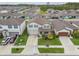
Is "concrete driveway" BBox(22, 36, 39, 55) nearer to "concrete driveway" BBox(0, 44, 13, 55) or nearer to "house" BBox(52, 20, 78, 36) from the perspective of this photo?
"concrete driveway" BBox(0, 44, 13, 55)

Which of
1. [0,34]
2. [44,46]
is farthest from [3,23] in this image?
[44,46]

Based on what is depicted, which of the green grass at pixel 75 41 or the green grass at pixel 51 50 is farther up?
the green grass at pixel 75 41

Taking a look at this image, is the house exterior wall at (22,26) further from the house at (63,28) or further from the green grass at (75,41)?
the green grass at (75,41)

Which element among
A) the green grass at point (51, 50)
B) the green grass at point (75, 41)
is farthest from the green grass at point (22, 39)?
the green grass at point (75, 41)

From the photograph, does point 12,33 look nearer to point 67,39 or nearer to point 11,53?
point 11,53

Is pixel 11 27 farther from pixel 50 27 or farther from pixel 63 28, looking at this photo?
pixel 63 28

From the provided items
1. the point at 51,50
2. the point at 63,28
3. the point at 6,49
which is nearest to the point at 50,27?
the point at 63,28
